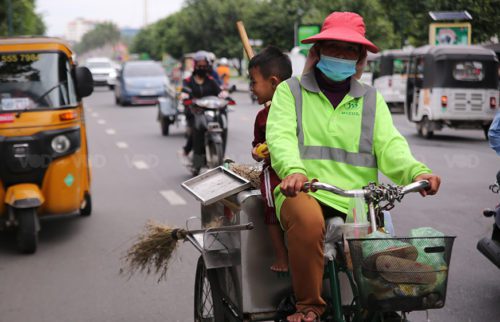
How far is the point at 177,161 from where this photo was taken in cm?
1472

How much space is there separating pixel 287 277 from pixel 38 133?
4387mm

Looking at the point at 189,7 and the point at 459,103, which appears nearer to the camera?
the point at 459,103

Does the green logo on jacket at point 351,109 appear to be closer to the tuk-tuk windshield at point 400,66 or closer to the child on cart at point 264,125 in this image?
the child on cart at point 264,125

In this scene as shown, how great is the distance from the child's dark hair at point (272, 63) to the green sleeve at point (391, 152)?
0.85 meters

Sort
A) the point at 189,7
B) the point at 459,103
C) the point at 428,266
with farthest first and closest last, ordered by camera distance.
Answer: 1. the point at 189,7
2. the point at 459,103
3. the point at 428,266

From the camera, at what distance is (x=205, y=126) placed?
1188cm

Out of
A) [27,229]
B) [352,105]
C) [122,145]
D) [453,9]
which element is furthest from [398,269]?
[453,9]

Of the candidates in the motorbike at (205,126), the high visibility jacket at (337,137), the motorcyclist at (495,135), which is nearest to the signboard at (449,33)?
the motorbike at (205,126)

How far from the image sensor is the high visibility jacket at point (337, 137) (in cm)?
366

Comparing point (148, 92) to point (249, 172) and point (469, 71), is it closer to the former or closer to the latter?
point (469, 71)

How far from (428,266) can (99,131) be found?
19.0 metres

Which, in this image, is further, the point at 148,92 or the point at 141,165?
the point at 148,92

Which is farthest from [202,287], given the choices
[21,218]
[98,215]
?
[98,215]

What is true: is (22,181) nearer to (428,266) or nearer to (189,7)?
(428,266)
